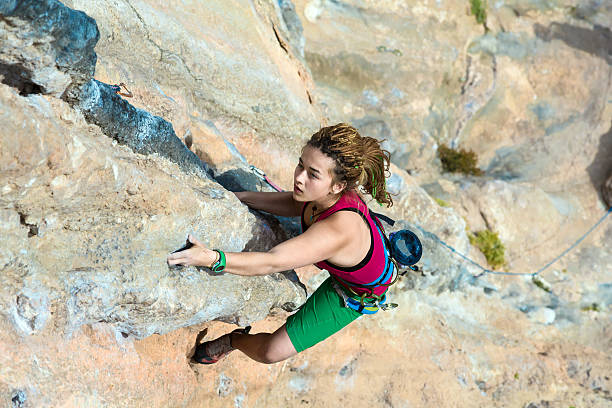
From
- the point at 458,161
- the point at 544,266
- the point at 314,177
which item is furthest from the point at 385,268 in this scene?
the point at 458,161

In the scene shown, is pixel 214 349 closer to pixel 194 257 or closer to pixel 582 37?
pixel 194 257

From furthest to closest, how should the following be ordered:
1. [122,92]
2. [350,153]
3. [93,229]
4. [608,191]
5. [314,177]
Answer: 1. [608,191]
2. [122,92]
3. [314,177]
4. [350,153]
5. [93,229]

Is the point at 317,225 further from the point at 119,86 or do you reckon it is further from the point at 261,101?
the point at 261,101

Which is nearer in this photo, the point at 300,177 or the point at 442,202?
the point at 300,177

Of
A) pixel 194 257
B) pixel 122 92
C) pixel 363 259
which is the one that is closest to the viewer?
pixel 194 257

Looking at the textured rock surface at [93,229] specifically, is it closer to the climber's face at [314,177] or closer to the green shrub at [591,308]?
the climber's face at [314,177]

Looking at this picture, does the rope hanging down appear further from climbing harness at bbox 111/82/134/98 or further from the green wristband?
the green wristband

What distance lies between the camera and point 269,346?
4609mm

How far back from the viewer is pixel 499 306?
8.86 meters

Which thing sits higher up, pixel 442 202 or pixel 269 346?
pixel 269 346

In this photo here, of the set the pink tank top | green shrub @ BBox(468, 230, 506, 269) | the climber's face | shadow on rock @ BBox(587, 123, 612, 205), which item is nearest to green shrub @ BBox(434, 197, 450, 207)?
green shrub @ BBox(468, 230, 506, 269)

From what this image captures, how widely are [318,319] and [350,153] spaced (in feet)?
5.26

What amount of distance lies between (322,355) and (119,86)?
382cm

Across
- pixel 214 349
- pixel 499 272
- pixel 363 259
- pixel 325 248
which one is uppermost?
pixel 325 248
